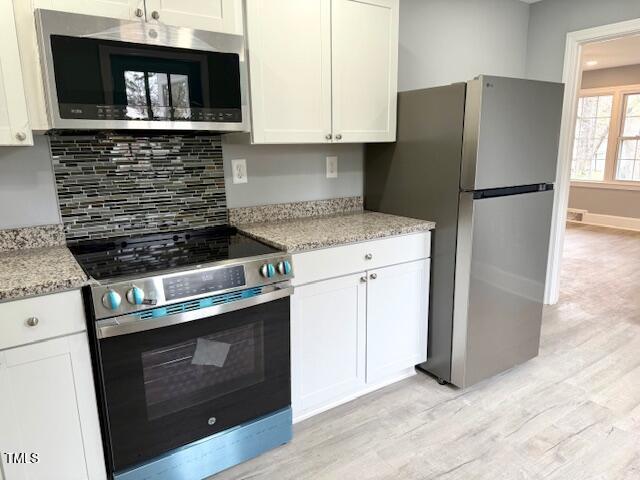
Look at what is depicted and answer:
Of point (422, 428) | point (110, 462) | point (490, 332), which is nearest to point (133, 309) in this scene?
point (110, 462)

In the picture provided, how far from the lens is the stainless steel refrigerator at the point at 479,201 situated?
212 cm

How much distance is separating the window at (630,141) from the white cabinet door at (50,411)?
7718 millimetres

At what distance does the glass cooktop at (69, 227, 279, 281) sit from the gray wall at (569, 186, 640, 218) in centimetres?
684

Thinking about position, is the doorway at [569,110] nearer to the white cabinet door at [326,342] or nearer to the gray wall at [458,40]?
the gray wall at [458,40]

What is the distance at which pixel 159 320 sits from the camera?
153 centimetres

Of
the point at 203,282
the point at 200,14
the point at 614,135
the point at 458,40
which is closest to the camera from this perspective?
the point at 203,282

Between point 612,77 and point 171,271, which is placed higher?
point 612,77

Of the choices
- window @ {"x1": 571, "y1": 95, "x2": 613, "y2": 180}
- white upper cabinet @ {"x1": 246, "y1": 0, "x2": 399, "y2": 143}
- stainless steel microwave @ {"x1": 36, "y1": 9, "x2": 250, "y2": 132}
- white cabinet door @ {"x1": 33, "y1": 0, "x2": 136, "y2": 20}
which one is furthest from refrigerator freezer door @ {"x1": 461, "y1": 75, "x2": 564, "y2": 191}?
window @ {"x1": 571, "y1": 95, "x2": 613, "y2": 180}

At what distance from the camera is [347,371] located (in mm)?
2217

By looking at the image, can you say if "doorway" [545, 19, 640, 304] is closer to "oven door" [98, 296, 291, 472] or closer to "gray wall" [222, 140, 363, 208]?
"gray wall" [222, 140, 363, 208]

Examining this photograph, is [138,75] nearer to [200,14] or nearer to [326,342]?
[200,14]

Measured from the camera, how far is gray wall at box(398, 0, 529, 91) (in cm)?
279

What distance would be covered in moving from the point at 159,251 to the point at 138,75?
2.38ft

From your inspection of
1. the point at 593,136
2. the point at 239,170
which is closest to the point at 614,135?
the point at 593,136
